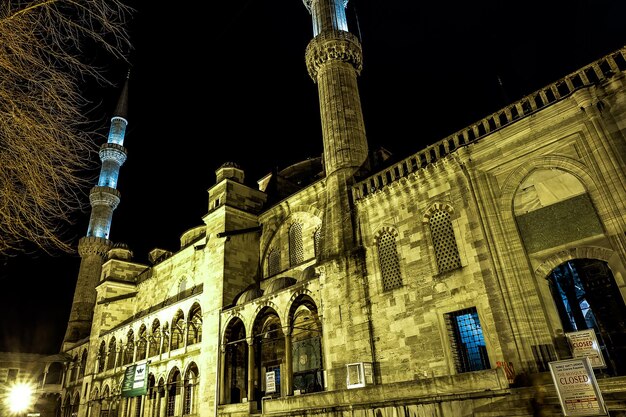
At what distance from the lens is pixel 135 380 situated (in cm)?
2408

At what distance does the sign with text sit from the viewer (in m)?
23.4

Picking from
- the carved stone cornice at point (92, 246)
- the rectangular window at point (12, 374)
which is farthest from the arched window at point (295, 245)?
the rectangular window at point (12, 374)

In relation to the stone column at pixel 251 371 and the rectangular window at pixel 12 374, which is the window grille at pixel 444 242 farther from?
the rectangular window at pixel 12 374

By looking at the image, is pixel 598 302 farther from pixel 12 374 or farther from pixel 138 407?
pixel 12 374

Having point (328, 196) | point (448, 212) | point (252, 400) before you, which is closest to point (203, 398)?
point (252, 400)

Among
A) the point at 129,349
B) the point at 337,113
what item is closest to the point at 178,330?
the point at 129,349

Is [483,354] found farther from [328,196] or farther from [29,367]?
[29,367]

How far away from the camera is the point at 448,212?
13.3m

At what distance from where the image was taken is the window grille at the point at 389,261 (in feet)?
46.2

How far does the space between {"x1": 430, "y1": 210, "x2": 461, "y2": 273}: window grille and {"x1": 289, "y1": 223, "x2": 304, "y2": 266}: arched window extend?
7972 mm

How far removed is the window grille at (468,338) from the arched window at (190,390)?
15.4 meters

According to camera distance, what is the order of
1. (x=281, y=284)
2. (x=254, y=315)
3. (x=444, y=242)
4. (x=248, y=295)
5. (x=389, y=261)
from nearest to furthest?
(x=444, y=242)
(x=389, y=261)
(x=254, y=315)
(x=281, y=284)
(x=248, y=295)

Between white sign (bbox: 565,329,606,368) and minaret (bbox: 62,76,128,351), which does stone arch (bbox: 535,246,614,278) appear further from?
minaret (bbox: 62,76,128,351)

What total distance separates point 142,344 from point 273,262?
11964 mm
